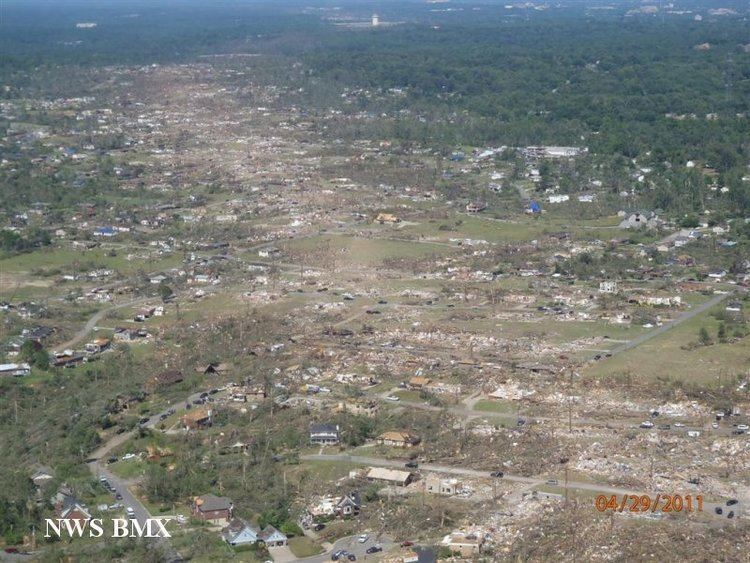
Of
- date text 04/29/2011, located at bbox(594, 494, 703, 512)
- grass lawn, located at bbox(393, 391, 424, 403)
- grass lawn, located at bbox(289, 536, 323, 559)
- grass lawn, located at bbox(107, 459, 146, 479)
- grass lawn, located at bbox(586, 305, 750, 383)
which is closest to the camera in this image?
grass lawn, located at bbox(289, 536, 323, 559)

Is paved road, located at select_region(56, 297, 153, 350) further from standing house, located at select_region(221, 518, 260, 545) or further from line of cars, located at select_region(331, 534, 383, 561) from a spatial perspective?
line of cars, located at select_region(331, 534, 383, 561)

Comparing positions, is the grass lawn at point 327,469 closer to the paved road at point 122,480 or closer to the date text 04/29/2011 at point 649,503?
the paved road at point 122,480

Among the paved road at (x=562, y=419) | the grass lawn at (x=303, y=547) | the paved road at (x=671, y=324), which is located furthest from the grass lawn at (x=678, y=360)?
the grass lawn at (x=303, y=547)

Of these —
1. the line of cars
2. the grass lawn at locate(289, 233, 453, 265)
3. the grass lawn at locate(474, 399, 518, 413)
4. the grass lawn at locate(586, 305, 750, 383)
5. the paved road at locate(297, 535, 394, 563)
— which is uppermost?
the line of cars

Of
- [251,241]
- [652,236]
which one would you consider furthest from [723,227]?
[251,241]

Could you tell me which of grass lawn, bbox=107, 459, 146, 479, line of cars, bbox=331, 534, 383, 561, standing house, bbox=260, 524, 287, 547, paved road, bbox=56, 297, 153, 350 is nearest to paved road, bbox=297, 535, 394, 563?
line of cars, bbox=331, 534, 383, 561

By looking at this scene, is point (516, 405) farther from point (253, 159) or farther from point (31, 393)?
point (253, 159)
